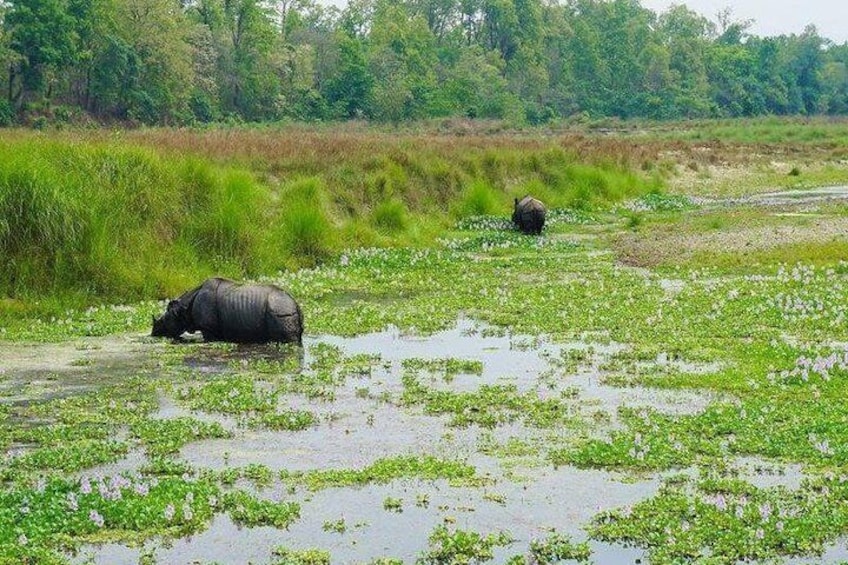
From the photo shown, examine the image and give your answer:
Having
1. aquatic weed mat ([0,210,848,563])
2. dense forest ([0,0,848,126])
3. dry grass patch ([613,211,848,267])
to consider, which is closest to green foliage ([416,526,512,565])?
aquatic weed mat ([0,210,848,563])

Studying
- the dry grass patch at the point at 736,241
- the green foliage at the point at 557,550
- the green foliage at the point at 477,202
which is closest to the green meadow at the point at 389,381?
the green foliage at the point at 557,550

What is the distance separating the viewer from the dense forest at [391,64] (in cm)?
7600

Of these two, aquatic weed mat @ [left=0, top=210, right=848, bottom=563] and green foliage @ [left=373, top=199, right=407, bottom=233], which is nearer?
aquatic weed mat @ [left=0, top=210, right=848, bottom=563]

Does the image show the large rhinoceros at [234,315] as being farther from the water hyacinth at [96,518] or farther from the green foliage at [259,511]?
the water hyacinth at [96,518]

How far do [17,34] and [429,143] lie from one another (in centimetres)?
4139

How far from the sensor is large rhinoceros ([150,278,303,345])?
52.5 feet

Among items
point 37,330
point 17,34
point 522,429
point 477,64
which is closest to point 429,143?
point 37,330

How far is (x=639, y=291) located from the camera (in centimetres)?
2020

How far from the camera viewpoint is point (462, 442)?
11156 mm

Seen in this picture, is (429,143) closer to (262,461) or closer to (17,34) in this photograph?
(262,461)

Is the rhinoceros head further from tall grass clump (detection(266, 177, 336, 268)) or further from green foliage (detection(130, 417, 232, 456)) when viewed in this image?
tall grass clump (detection(266, 177, 336, 268))

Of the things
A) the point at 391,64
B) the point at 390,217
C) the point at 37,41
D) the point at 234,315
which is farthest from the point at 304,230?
the point at 391,64

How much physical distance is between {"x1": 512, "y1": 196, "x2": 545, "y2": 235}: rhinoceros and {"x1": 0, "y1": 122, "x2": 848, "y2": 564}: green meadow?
889 millimetres

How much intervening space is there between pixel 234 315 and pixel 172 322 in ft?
3.27
